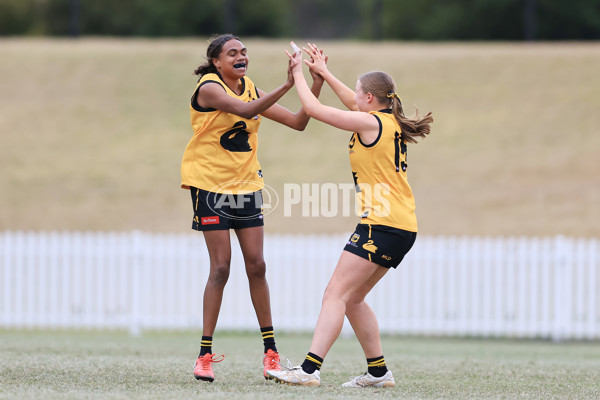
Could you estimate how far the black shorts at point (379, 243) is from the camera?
195 inches

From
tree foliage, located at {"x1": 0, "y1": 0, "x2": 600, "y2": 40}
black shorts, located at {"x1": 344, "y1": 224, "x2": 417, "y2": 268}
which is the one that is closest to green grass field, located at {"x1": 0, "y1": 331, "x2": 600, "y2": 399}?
black shorts, located at {"x1": 344, "y1": 224, "x2": 417, "y2": 268}

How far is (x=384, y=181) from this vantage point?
504 centimetres

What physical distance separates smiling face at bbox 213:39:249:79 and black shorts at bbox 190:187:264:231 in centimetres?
80

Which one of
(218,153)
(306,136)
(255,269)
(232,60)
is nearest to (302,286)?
(255,269)

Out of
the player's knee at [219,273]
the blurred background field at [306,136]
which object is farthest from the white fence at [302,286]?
the blurred background field at [306,136]

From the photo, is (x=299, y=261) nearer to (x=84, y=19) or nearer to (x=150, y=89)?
(x=150, y=89)

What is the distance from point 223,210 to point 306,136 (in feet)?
74.7

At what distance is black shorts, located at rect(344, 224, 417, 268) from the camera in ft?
16.3

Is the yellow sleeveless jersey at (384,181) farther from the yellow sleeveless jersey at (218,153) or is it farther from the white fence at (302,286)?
the white fence at (302,286)

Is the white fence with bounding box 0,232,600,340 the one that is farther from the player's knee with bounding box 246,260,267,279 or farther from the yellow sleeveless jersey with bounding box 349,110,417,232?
the yellow sleeveless jersey with bounding box 349,110,417,232

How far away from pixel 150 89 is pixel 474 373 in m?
26.7

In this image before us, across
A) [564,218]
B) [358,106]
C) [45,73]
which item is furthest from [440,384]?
[45,73]

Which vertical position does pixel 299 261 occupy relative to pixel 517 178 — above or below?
below

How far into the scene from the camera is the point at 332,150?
87.0 feet
